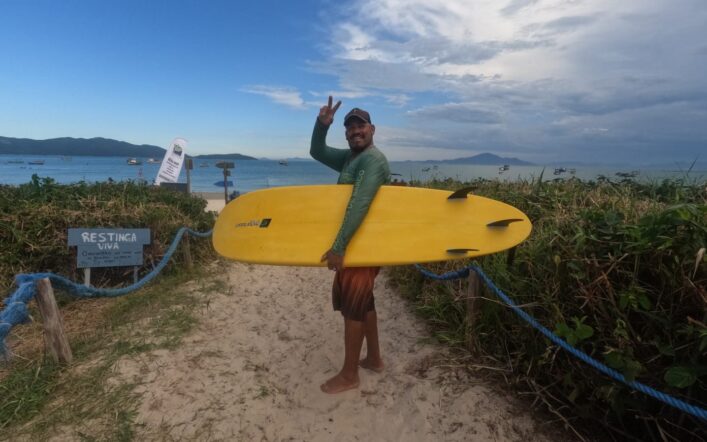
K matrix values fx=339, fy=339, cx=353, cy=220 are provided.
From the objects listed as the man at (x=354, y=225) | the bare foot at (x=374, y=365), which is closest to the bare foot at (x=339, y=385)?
the man at (x=354, y=225)

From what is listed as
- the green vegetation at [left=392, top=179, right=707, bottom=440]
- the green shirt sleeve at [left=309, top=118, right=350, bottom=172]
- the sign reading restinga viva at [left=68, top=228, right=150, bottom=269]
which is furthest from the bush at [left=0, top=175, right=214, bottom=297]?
the green vegetation at [left=392, top=179, right=707, bottom=440]

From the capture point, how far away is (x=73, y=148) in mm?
161875

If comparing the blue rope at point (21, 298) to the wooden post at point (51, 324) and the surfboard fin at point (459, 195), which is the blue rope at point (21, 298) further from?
the surfboard fin at point (459, 195)

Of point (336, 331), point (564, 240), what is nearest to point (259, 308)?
point (336, 331)

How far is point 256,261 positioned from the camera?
7.86ft

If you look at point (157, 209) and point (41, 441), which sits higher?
point (157, 209)

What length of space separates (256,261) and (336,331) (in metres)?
1.64

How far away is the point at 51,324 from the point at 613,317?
386 cm

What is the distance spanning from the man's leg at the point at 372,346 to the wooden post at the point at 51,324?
7.69 feet

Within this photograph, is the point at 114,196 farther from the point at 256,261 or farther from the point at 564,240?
the point at 564,240

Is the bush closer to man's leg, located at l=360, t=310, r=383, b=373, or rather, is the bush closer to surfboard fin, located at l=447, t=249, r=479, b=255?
man's leg, located at l=360, t=310, r=383, b=373

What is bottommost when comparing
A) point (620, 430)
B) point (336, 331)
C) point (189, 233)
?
point (336, 331)

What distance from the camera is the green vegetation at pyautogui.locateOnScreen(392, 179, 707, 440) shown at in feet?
5.69

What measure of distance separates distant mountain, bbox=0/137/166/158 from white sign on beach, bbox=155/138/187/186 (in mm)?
182266
